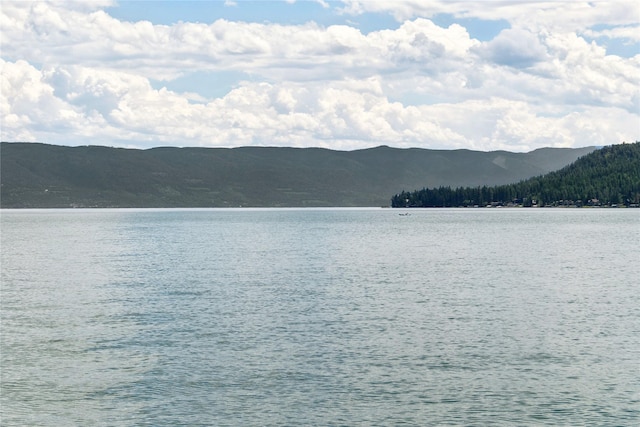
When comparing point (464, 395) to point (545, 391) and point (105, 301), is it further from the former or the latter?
point (105, 301)

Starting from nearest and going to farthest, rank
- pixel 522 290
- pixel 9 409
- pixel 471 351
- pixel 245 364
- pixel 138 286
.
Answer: pixel 9 409
pixel 245 364
pixel 471 351
pixel 522 290
pixel 138 286

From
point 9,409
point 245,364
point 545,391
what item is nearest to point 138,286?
point 245,364

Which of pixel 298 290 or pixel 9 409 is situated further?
pixel 298 290

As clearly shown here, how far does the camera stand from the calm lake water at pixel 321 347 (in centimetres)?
3691

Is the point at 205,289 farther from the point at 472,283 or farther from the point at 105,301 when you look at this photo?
the point at 472,283

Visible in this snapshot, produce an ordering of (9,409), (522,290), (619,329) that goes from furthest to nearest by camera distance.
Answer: (522,290), (619,329), (9,409)

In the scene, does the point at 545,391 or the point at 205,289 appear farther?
the point at 205,289

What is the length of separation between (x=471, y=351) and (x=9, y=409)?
26.0 meters

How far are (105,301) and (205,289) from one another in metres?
12.2

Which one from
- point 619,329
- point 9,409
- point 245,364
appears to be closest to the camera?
point 9,409

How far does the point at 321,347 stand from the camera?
5050cm

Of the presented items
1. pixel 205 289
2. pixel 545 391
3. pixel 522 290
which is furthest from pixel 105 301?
pixel 545 391

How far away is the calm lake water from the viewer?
3691 cm

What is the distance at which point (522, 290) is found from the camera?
8088 cm
